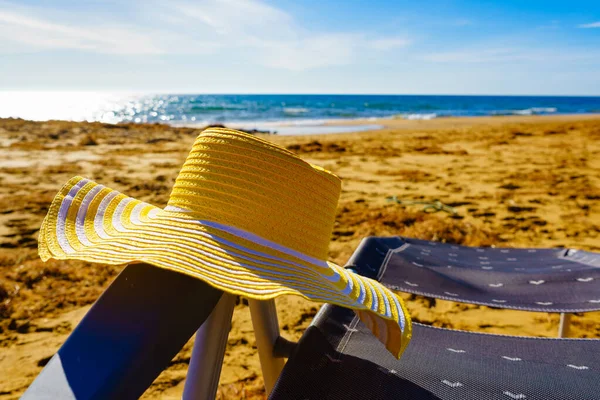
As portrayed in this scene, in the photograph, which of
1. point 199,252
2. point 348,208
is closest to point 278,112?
point 348,208

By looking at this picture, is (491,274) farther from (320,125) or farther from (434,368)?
(320,125)

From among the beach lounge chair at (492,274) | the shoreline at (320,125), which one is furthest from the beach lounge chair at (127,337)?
the shoreline at (320,125)

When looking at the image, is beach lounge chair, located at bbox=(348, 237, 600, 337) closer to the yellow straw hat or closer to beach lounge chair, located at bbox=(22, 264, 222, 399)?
the yellow straw hat

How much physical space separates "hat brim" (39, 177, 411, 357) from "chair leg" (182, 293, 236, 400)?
93 millimetres

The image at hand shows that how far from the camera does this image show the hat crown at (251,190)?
73cm

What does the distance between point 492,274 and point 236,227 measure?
4.11 feet

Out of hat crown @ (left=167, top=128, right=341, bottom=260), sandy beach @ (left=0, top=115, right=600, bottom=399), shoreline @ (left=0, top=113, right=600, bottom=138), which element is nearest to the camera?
hat crown @ (left=167, top=128, right=341, bottom=260)

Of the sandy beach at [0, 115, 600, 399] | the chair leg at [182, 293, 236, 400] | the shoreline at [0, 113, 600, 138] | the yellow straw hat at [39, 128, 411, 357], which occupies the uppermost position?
the yellow straw hat at [39, 128, 411, 357]

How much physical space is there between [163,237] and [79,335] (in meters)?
0.19

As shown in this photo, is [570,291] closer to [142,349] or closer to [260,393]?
[260,393]

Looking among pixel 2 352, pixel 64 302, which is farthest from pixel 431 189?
pixel 2 352

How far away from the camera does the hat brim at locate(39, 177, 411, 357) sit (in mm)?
608

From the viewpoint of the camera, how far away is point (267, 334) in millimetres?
946

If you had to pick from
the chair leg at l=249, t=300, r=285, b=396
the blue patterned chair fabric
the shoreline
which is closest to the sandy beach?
the blue patterned chair fabric
